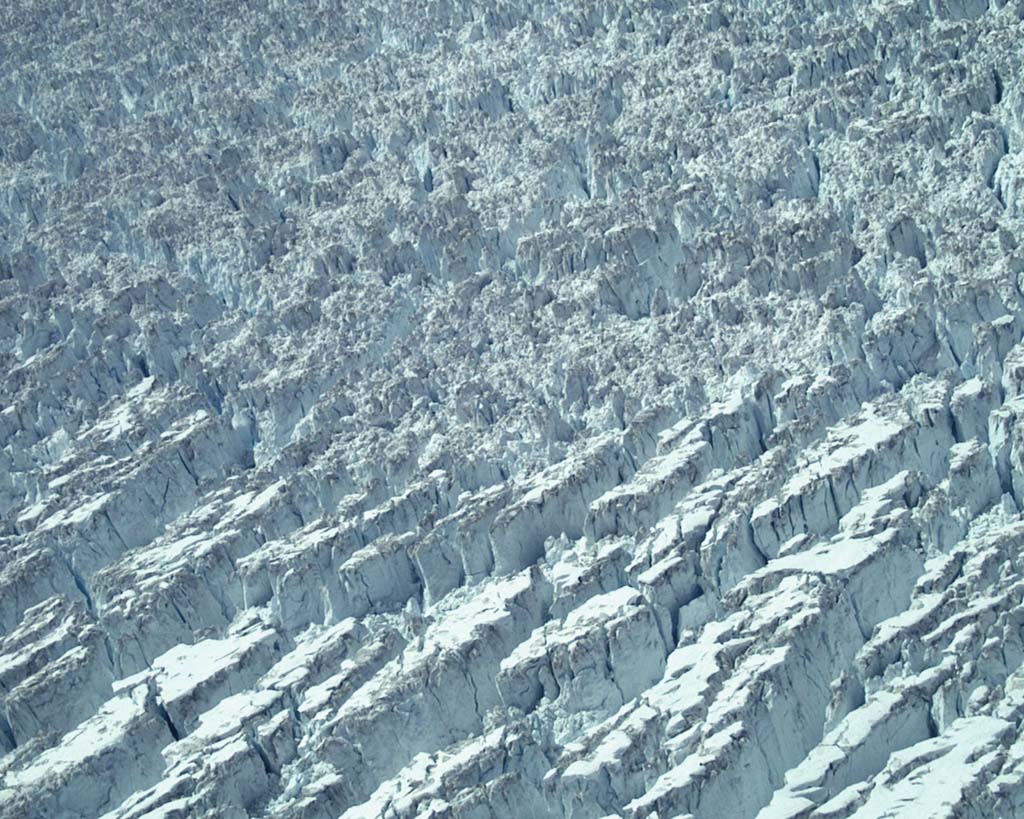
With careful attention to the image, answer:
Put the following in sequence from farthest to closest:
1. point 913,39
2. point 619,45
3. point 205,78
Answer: point 205,78
point 619,45
point 913,39

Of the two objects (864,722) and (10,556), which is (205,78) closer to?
(10,556)

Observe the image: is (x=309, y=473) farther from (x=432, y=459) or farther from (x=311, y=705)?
(x=311, y=705)

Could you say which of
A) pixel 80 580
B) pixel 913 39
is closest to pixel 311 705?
pixel 80 580

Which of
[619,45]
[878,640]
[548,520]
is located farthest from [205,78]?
[878,640]

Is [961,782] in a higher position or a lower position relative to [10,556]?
lower

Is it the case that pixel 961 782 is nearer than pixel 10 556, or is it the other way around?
pixel 961 782

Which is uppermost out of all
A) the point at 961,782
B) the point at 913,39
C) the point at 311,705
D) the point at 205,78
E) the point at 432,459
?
the point at 205,78

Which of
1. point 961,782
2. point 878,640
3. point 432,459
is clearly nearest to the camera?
point 961,782
